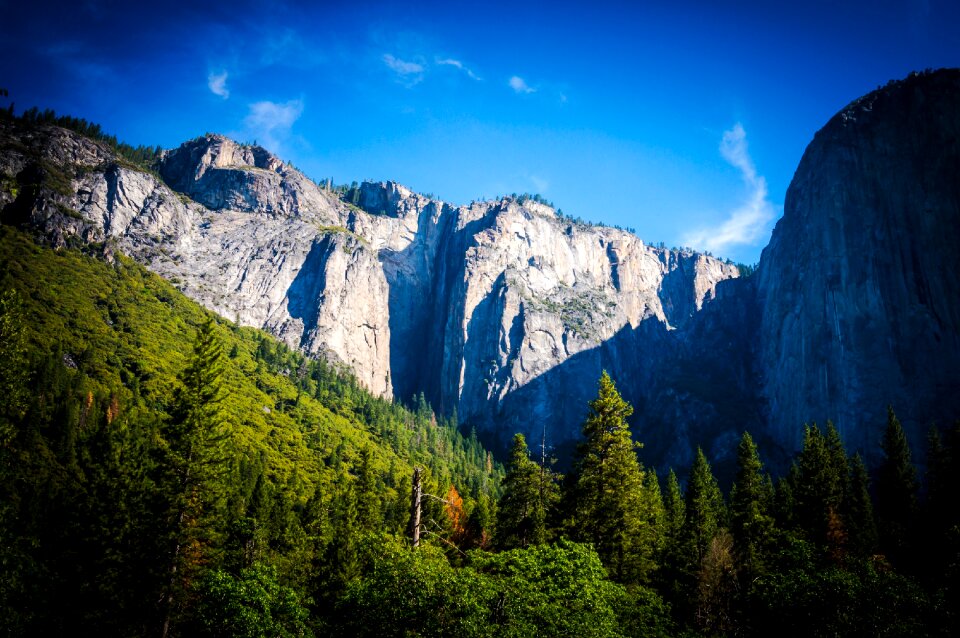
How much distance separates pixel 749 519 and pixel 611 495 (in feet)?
70.3

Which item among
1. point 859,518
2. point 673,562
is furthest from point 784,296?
point 673,562

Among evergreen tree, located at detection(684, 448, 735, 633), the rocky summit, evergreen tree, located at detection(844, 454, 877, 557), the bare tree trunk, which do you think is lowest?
evergreen tree, located at detection(684, 448, 735, 633)

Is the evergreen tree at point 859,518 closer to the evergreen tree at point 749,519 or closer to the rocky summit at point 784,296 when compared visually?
the evergreen tree at point 749,519

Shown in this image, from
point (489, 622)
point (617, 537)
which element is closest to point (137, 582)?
point (489, 622)

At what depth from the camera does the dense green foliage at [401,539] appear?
53.7ft

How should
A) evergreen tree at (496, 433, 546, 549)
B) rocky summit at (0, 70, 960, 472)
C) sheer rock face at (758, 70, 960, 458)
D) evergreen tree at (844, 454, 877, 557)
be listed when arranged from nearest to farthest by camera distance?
evergreen tree at (496, 433, 546, 549)
evergreen tree at (844, 454, 877, 557)
sheer rock face at (758, 70, 960, 458)
rocky summit at (0, 70, 960, 472)

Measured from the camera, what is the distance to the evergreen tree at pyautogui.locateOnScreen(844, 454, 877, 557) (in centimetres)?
4706

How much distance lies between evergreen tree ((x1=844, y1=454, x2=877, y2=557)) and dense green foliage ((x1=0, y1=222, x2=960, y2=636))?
0.36 m

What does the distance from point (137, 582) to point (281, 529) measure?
996 inches

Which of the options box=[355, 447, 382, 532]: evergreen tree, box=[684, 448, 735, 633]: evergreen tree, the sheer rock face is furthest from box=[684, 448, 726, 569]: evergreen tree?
the sheer rock face

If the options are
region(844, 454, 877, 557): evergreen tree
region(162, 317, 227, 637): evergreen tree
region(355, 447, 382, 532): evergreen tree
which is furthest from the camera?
region(844, 454, 877, 557): evergreen tree

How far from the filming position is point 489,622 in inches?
606

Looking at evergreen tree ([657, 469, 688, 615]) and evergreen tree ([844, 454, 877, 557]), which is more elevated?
evergreen tree ([844, 454, 877, 557])

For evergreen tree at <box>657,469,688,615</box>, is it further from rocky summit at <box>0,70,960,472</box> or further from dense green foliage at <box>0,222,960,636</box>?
rocky summit at <box>0,70,960,472</box>
